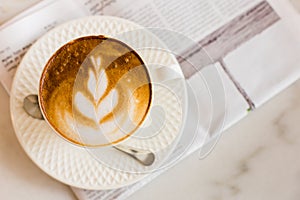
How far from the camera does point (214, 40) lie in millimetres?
657

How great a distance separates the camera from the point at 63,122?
1.78 feet

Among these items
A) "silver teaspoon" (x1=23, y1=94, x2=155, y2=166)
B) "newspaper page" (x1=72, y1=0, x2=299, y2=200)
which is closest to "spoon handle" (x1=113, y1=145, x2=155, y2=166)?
"silver teaspoon" (x1=23, y1=94, x2=155, y2=166)

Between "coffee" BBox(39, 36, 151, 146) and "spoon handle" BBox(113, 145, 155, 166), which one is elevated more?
"coffee" BBox(39, 36, 151, 146)

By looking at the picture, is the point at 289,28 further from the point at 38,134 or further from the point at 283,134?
the point at 38,134

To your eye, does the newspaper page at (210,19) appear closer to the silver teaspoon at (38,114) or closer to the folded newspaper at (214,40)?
the folded newspaper at (214,40)

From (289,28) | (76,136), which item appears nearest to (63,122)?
(76,136)

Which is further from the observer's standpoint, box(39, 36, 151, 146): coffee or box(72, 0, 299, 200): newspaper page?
box(72, 0, 299, 200): newspaper page

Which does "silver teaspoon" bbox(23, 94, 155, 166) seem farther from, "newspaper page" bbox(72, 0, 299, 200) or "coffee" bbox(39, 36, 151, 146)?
"newspaper page" bbox(72, 0, 299, 200)

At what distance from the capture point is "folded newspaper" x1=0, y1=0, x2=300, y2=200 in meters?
0.62

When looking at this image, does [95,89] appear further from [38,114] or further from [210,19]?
[210,19]

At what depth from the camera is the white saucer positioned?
56 cm

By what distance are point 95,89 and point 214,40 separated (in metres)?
0.21

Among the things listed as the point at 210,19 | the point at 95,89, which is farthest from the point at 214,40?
the point at 95,89

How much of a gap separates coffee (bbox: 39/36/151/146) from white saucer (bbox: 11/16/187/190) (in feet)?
0.11
